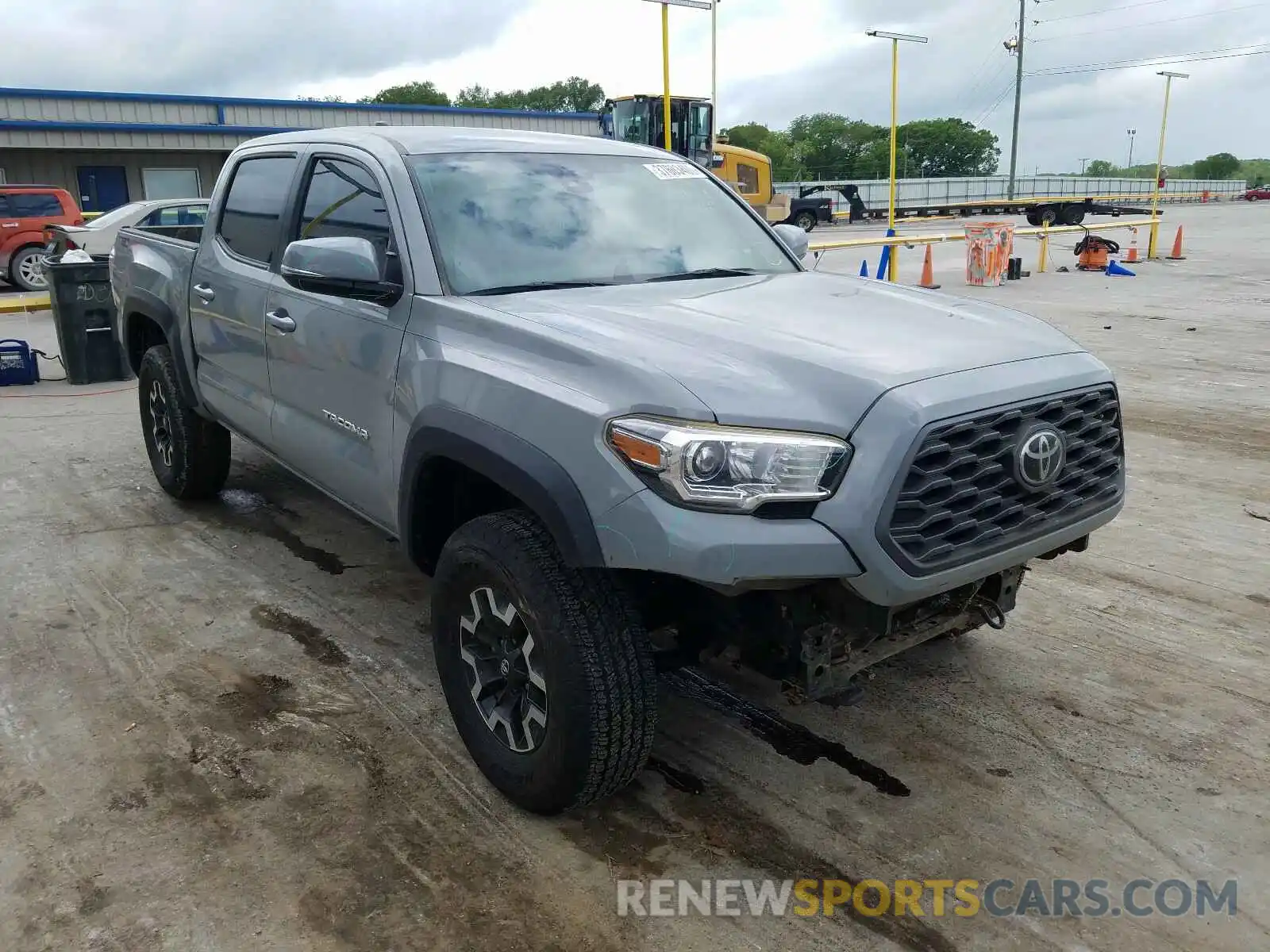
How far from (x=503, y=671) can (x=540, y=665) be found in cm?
27

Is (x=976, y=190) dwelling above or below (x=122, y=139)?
below

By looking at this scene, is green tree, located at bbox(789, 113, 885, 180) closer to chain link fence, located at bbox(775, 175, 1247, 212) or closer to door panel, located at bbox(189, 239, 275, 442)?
chain link fence, located at bbox(775, 175, 1247, 212)

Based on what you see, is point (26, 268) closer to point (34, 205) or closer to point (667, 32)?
point (34, 205)

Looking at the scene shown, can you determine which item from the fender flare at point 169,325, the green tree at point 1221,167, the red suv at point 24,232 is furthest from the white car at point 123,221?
the green tree at point 1221,167

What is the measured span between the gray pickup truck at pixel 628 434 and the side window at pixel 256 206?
0.26 meters

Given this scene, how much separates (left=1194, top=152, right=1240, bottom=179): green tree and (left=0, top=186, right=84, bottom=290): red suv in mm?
138983

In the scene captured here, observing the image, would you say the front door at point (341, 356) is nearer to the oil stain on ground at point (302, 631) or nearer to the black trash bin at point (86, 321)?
the oil stain on ground at point (302, 631)

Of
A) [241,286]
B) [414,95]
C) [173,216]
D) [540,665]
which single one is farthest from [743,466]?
[414,95]

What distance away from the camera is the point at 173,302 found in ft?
17.4

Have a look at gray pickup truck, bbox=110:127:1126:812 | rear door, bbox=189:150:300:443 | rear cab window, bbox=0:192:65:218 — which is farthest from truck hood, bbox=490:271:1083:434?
rear cab window, bbox=0:192:65:218

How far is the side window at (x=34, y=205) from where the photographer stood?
57.3 feet

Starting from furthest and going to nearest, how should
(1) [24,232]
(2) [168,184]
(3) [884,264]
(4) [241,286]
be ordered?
(2) [168,184]
(3) [884,264]
(1) [24,232]
(4) [241,286]

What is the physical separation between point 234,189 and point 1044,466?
396 centimetres

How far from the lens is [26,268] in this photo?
17438 mm
